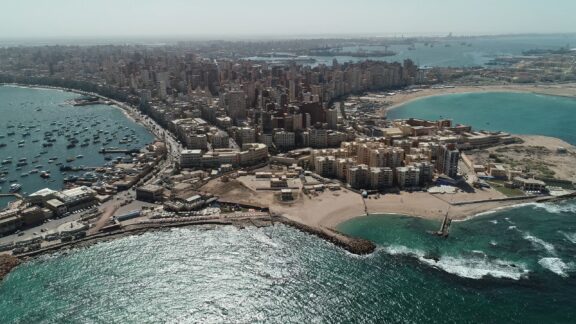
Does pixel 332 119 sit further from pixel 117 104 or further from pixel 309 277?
pixel 117 104

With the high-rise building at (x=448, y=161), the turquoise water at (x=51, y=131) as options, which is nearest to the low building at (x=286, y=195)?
the high-rise building at (x=448, y=161)

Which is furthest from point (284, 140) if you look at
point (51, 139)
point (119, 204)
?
point (51, 139)

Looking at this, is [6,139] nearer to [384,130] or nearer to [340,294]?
[384,130]

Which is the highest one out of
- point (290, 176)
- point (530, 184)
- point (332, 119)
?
point (332, 119)

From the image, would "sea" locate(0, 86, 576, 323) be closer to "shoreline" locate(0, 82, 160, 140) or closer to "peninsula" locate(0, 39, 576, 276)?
"peninsula" locate(0, 39, 576, 276)

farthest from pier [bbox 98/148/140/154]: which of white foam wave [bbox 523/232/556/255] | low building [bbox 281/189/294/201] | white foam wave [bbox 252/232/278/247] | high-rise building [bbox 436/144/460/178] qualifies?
white foam wave [bbox 523/232/556/255]

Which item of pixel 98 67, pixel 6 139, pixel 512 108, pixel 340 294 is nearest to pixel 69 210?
pixel 340 294
